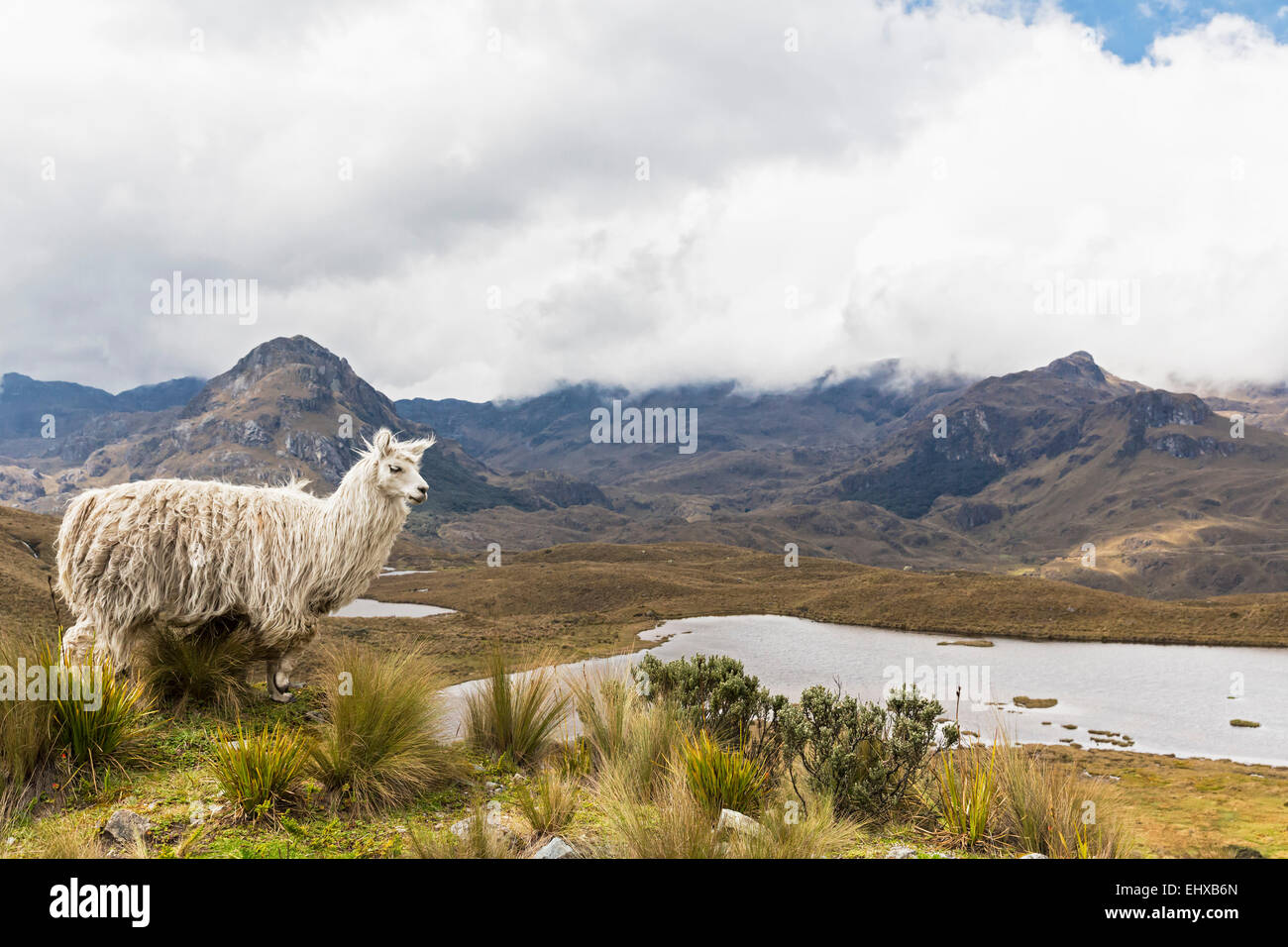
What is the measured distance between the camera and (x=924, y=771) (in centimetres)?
746

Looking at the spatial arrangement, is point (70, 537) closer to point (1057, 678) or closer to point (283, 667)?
point (283, 667)

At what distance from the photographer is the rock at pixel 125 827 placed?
463 cm

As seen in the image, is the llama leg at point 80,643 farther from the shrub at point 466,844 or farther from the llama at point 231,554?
the shrub at point 466,844

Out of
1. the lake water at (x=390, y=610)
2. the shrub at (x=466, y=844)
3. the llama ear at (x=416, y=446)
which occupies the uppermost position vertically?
the llama ear at (x=416, y=446)

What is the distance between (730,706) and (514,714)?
265 cm

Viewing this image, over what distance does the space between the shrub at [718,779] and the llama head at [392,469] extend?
409 centimetres

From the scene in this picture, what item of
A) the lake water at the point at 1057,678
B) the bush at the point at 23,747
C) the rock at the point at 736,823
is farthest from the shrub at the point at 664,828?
the lake water at the point at 1057,678

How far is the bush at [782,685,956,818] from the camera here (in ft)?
21.9

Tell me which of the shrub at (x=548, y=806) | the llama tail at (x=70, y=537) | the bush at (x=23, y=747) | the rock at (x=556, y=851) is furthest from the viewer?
the llama tail at (x=70, y=537)

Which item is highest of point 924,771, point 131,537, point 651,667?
point 131,537

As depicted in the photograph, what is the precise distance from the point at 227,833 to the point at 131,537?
3.34 meters
